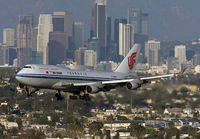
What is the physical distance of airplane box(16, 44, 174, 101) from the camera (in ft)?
339

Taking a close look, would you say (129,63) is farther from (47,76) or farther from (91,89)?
(47,76)

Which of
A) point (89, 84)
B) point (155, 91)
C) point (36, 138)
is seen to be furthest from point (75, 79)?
point (36, 138)

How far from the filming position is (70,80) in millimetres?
106938

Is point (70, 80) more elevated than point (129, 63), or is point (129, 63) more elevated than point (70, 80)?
point (129, 63)

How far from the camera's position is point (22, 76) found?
102 m

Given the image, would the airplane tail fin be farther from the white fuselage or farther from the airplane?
the white fuselage

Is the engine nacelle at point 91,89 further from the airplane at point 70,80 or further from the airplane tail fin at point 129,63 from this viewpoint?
the airplane tail fin at point 129,63

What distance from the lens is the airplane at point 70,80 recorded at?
103 m

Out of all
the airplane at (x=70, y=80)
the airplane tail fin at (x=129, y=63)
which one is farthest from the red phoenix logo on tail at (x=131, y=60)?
the airplane at (x=70, y=80)

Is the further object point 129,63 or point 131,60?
point 131,60

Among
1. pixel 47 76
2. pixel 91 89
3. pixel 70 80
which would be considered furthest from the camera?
pixel 70 80

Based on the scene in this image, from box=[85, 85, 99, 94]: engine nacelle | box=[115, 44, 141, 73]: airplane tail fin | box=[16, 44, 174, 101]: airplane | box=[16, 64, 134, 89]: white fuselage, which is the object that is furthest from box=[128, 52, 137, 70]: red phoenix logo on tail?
box=[85, 85, 99, 94]: engine nacelle

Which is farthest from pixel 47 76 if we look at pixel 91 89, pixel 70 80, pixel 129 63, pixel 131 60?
pixel 131 60

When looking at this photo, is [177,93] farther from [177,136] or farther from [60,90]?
[177,136]
